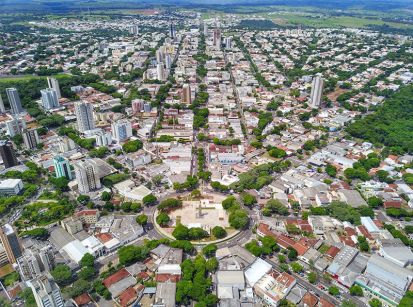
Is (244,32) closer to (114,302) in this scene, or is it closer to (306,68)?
(306,68)

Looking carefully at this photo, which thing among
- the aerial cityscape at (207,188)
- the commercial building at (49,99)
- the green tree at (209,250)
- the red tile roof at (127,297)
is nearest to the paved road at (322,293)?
the aerial cityscape at (207,188)

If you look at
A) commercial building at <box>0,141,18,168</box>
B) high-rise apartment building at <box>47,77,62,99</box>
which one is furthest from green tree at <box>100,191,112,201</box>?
high-rise apartment building at <box>47,77,62,99</box>

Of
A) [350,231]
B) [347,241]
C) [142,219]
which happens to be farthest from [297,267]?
[142,219]

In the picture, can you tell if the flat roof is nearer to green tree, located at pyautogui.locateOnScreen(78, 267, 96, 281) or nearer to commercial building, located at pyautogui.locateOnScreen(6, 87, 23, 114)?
green tree, located at pyautogui.locateOnScreen(78, 267, 96, 281)

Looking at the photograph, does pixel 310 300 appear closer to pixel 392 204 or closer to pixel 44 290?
pixel 392 204

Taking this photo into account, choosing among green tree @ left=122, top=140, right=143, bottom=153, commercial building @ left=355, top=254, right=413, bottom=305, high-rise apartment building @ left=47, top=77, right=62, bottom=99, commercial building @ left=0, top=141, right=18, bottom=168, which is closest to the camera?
commercial building @ left=355, top=254, right=413, bottom=305
